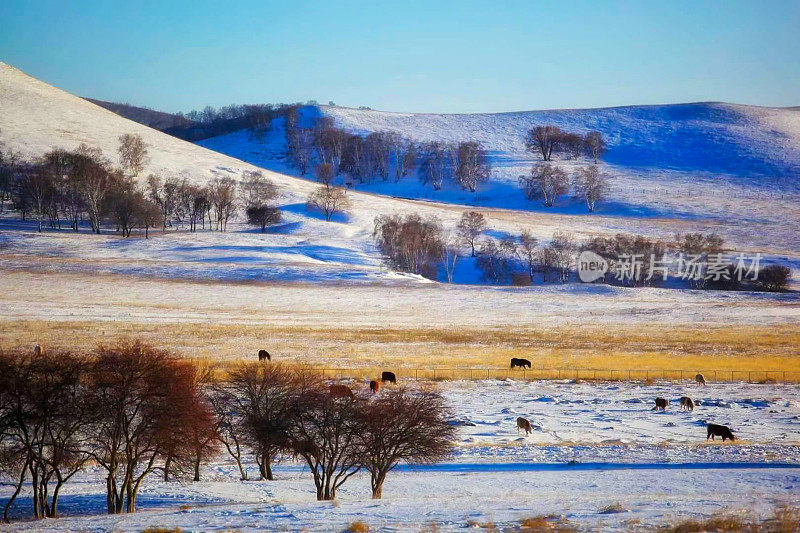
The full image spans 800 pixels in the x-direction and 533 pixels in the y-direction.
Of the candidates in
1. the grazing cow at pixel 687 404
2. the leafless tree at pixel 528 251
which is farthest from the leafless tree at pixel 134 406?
the leafless tree at pixel 528 251

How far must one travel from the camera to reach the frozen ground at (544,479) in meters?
16.0

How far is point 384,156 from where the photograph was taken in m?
175

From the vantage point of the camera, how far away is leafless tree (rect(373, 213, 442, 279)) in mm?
92125

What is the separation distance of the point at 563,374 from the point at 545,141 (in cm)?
14295

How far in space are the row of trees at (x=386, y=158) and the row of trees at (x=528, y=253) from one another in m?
57.7

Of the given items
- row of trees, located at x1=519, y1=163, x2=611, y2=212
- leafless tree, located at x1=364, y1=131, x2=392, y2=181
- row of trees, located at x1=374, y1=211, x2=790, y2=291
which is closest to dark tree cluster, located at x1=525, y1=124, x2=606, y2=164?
row of trees, located at x1=519, y1=163, x2=611, y2=212

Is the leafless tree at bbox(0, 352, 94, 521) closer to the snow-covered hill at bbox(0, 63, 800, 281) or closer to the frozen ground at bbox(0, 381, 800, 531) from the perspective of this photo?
the frozen ground at bbox(0, 381, 800, 531)

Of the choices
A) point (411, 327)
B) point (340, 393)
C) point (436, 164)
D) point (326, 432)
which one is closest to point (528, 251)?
point (411, 327)

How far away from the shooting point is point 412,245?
92.8m

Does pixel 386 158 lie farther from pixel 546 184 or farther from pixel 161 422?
Answer: pixel 161 422

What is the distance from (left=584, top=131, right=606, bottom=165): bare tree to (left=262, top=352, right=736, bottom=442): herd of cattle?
14311 cm

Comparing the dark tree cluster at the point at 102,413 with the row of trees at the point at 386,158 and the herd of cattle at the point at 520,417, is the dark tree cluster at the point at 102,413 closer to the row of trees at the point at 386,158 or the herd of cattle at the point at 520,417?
the herd of cattle at the point at 520,417

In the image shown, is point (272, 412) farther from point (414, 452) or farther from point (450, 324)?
point (450, 324)

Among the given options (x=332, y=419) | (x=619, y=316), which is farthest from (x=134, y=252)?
(x=332, y=419)
